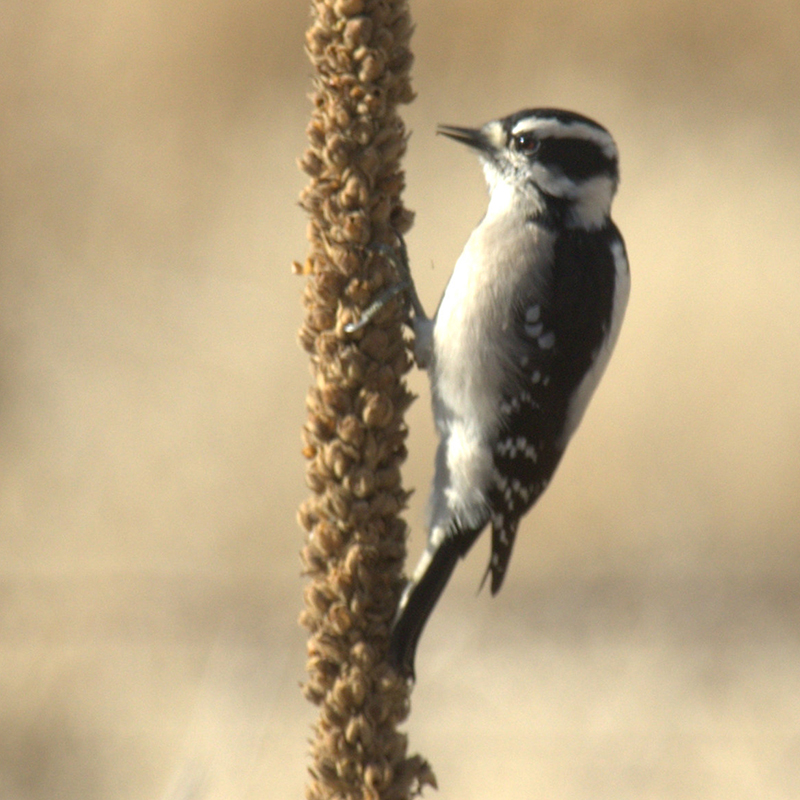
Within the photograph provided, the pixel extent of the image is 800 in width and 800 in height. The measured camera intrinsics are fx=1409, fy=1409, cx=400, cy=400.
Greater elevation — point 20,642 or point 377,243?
point 377,243

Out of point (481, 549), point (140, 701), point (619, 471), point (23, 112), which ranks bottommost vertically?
point (140, 701)

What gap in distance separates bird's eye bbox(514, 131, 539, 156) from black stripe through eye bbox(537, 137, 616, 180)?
0.06 ft

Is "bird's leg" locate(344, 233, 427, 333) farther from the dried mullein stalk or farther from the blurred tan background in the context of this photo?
the blurred tan background

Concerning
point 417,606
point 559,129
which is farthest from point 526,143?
point 417,606

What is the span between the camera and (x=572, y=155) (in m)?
3.78

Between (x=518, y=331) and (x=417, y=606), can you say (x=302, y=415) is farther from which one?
(x=417, y=606)

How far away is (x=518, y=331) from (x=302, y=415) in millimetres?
3330

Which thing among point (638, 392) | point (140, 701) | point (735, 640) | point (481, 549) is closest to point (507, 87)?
point (638, 392)

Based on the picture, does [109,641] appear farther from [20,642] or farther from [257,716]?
[257,716]

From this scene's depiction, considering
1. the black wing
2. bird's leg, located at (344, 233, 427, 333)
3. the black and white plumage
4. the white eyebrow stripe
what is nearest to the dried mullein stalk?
bird's leg, located at (344, 233, 427, 333)

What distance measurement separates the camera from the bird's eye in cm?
377

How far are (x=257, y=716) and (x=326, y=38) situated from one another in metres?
3.13

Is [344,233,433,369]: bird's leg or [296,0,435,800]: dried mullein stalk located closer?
[296,0,435,800]: dried mullein stalk

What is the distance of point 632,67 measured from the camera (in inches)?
320
